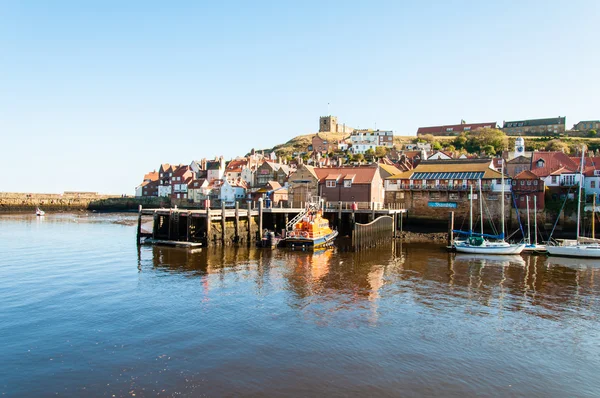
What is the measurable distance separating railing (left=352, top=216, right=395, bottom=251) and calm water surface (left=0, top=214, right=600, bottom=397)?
9.37 metres

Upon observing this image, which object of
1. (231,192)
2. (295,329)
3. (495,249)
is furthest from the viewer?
(231,192)

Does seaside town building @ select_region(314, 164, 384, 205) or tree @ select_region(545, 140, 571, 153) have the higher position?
tree @ select_region(545, 140, 571, 153)

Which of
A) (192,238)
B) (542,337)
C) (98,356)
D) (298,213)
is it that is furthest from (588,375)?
(298,213)

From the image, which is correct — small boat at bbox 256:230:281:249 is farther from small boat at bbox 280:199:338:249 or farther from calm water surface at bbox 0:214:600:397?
calm water surface at bbox 0:214:600:397

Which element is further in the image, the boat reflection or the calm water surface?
the boat reflection

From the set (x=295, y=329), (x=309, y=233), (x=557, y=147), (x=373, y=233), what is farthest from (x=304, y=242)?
(x=557, y=147)

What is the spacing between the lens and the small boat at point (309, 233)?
132 feet

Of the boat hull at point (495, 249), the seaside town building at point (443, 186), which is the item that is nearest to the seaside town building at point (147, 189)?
the seaside town building at point (443, 186)

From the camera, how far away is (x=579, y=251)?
122 feet

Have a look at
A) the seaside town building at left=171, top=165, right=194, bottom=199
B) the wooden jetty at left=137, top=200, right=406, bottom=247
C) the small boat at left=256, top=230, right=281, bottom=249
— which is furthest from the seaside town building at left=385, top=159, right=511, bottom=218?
the seaside town building at left=171, top=165, right=194, bottom=199

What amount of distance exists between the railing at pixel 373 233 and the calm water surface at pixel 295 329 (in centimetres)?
937

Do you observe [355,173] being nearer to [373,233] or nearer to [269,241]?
[373,233]

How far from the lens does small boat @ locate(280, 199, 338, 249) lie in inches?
1586

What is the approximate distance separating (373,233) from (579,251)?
18105 millimetres
